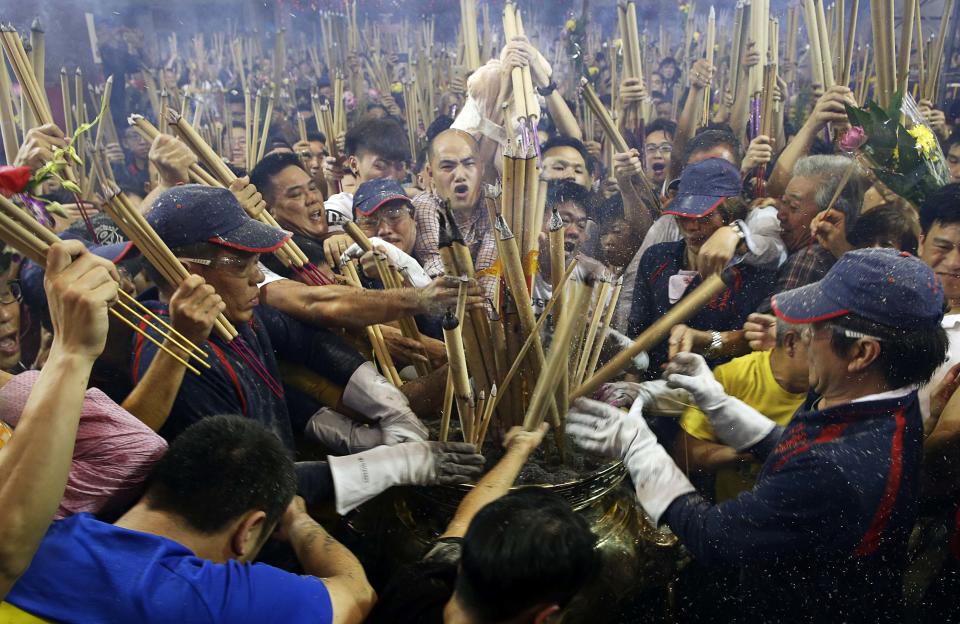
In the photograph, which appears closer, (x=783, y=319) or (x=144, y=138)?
(x=783, y=319)

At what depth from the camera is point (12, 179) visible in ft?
5.87

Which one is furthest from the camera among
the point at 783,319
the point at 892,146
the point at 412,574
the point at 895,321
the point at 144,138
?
the point at 144,138

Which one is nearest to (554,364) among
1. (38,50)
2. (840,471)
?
(840,471)

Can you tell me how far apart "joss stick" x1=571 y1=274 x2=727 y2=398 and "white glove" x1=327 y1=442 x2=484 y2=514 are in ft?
1.30

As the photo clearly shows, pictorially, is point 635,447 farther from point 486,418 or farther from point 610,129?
point 610,129

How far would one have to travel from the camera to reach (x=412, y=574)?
5.35 ft

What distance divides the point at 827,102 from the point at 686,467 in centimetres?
127

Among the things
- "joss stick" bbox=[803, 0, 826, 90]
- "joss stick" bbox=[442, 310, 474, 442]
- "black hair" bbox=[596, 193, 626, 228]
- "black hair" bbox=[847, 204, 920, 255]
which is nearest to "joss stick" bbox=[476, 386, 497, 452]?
"joss stick" bbox=[442, 310, 474, 442]

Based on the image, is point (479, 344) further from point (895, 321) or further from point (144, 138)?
point (144, 138)

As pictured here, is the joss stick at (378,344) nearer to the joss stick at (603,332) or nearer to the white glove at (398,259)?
the white glove at (398,259)

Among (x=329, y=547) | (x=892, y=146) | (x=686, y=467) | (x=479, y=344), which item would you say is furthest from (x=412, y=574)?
(x=892, y=146)

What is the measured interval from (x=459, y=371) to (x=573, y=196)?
88cm

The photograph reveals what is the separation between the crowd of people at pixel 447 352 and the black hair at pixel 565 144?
0.01 metres

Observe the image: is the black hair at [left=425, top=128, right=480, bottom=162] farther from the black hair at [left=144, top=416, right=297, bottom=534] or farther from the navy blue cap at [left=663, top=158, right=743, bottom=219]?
the black hair at [left=144, top=416, right=297, bottom=534]
